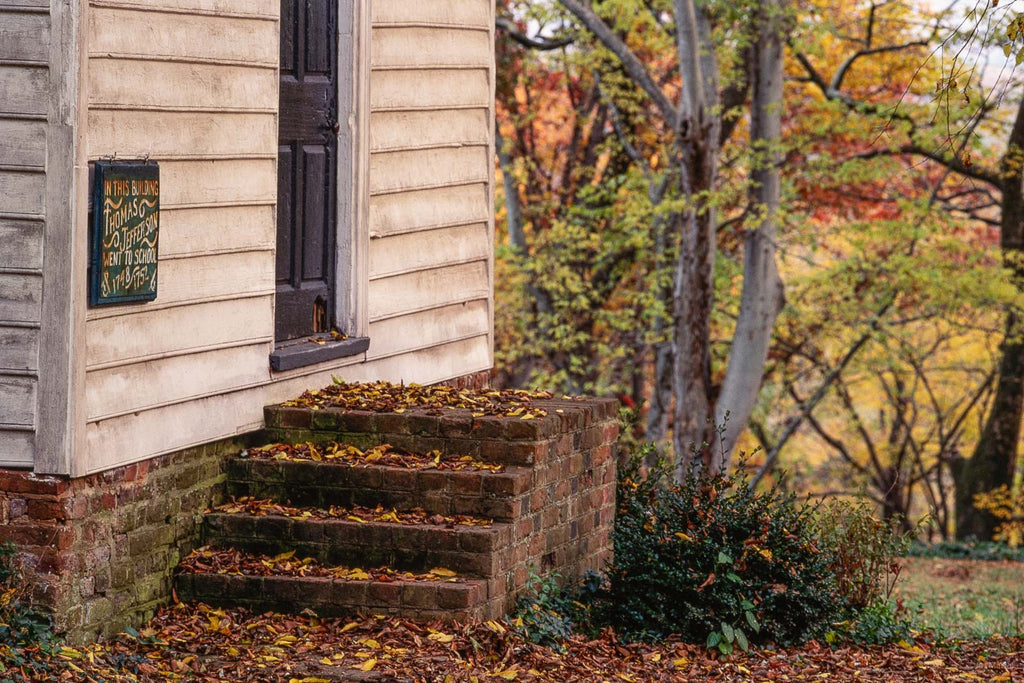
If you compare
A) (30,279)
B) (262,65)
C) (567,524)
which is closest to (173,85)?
(262,65)

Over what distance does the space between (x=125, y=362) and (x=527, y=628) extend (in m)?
2.16

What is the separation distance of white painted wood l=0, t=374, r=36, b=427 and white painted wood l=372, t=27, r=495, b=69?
3.26m

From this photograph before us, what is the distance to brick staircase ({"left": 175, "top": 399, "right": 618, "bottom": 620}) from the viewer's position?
556 cm

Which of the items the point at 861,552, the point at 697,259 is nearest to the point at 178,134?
the point at 861,552

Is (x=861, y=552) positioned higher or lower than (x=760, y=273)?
lower

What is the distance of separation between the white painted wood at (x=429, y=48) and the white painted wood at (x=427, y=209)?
0.82 meters

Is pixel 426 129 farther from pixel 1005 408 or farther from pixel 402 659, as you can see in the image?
pixel 1005 408

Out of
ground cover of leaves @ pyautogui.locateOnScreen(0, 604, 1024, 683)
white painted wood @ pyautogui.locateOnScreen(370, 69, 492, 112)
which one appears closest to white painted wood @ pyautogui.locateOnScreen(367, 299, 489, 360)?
white painted wood @ pyautogui.locateOnScreen(370, 69, 492, 112)

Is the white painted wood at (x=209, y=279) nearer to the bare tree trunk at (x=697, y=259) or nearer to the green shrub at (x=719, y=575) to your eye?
the green shrub at (x=719, y=575)

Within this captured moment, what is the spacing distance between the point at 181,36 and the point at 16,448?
2022 millimetres

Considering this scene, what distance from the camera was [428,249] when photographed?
26.6ft

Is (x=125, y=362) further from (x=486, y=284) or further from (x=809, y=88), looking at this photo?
(x=809, y=88)

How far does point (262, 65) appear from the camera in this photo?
6.27 meters

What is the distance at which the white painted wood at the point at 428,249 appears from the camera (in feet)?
24.7
